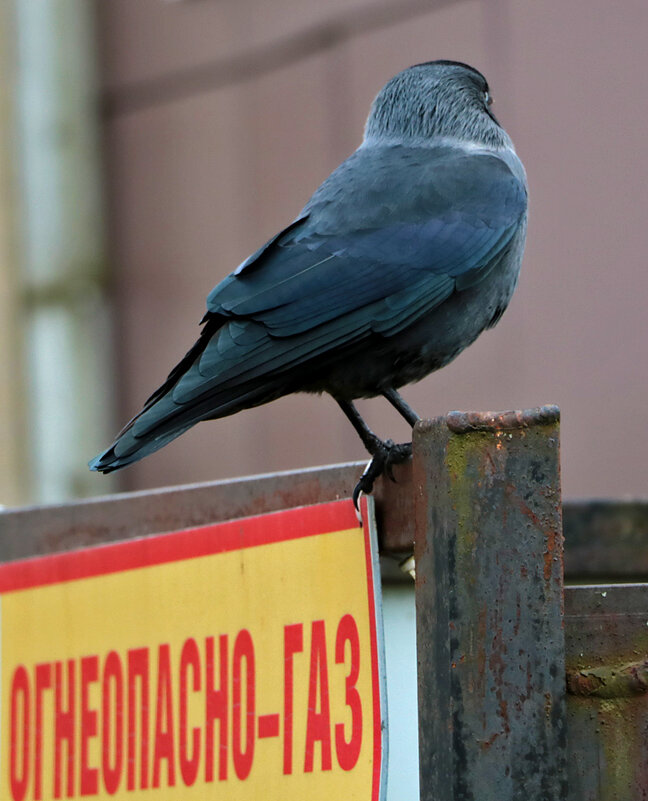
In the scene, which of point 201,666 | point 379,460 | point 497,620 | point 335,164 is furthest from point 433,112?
point 335,164

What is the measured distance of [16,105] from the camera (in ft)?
25.1

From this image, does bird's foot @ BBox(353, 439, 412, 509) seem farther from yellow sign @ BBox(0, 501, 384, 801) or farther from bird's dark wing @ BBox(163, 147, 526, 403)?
bird's dark wing @ BBox(163, 147, 526, 403)

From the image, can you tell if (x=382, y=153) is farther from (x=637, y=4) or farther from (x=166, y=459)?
(x=166, y=459)

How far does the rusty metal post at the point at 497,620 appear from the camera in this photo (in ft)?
4.94

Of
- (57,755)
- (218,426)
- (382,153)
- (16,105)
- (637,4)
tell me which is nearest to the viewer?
(57,755)

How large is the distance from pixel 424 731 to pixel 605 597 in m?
0.26

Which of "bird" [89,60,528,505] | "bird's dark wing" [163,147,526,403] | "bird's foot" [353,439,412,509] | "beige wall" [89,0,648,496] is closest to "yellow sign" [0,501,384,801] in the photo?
"bird's foot" [353,439,412,509]

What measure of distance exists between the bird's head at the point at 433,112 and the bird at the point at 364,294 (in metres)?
0.09

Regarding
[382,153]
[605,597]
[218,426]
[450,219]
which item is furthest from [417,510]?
[218,426]

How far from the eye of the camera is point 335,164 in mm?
6672

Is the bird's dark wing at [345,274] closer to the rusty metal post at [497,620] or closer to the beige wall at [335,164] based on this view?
the rusty metal post at [497,620]

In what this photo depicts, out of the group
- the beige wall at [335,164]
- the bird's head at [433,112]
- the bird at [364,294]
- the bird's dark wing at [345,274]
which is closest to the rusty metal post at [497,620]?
the bird at [364,294]

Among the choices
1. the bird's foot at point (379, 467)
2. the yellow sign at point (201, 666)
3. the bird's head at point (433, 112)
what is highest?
the bird's head at point (433, 112)

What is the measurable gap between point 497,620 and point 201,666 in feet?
2.55
